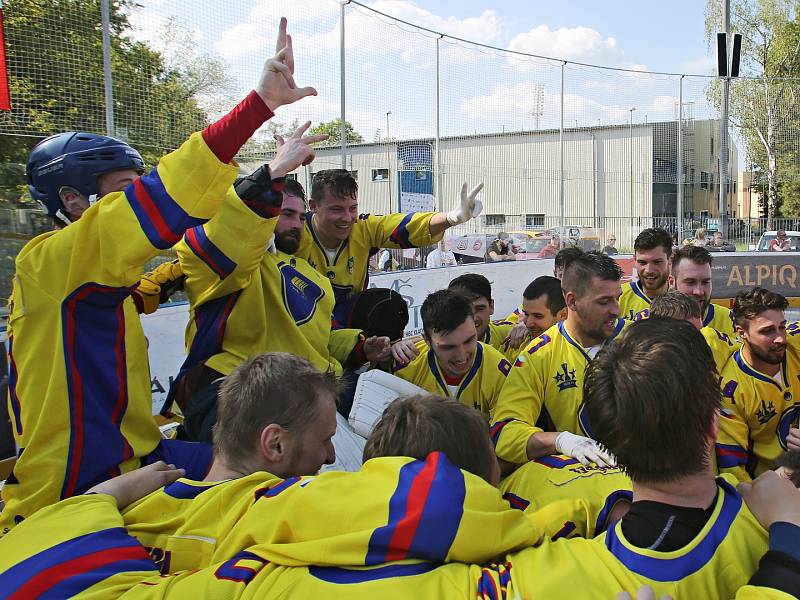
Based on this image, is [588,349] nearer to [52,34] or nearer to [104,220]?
[104,220]

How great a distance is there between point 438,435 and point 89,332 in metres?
1.19

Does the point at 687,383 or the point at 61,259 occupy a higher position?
the point at 61,259

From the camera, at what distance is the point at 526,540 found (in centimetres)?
150

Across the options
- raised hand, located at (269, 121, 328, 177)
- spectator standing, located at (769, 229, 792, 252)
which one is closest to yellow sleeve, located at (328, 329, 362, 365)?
raised hand, located at (269, 121, 328, 177)

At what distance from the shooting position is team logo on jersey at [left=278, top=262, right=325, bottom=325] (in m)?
3.03

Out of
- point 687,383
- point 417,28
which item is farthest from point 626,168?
point 687,383

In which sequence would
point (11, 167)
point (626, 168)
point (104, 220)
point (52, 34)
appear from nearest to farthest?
point (104, 220)
point (11, 167)
point (52, 34)
point (626, 168)

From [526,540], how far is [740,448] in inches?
97.5

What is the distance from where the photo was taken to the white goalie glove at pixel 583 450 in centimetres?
259

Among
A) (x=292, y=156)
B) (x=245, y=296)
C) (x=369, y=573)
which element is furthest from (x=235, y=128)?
(x=369, y=573)

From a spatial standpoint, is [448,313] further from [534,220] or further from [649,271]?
[534,220]

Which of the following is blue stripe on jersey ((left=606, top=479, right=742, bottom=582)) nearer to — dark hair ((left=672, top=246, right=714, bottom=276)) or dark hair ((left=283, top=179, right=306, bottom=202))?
dark hair ((left=283, top=179, right=306, bottom=202))

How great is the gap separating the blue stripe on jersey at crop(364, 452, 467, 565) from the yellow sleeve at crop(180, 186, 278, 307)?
1370 mm

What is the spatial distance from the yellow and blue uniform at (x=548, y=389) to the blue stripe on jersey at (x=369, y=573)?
72.5 inches
